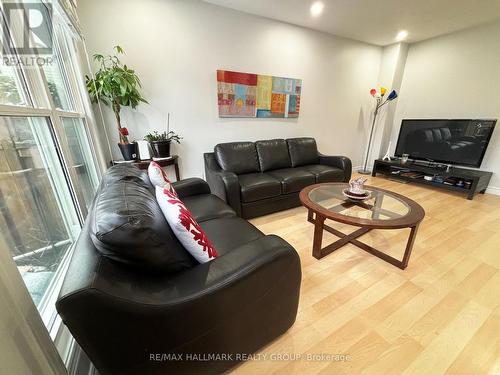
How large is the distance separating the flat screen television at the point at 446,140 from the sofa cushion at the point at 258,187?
287 cm

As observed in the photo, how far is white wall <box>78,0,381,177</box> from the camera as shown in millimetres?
2172

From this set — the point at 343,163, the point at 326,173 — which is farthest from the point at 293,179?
the point at 343,163

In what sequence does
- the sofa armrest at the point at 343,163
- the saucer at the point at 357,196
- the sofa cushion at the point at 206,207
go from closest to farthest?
the sofa cushion at the point at 206,207 < the saucer at the point at 357,196 < the sofa armrest at the point at 343,163

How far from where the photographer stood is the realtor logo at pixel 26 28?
90cm

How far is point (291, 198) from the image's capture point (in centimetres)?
258

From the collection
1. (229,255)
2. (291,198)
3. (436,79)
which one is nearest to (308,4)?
(291,198)

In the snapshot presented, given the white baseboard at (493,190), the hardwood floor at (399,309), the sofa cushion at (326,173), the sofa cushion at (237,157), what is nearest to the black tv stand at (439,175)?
the white baseboard at (493,190)

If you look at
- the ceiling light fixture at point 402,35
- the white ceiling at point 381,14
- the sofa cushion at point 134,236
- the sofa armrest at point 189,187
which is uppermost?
the white ceiling at point 381,14

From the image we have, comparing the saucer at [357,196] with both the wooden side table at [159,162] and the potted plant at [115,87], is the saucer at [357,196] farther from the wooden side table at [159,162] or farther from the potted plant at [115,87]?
the potted plant at [115,87]

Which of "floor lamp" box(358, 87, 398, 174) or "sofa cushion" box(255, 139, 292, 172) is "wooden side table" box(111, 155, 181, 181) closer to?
"sofa cushion" box(255, 139, 292, 172)

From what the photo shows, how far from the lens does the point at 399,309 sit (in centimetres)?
131

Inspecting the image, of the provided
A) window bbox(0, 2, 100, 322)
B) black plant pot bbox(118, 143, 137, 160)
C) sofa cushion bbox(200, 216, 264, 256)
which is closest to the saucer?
sofa cushion bbox(200, 216, 264, 256)

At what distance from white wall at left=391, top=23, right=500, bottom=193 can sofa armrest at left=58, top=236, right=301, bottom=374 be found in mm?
4143

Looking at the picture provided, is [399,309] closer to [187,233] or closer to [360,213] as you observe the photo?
[360,213]
